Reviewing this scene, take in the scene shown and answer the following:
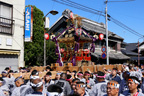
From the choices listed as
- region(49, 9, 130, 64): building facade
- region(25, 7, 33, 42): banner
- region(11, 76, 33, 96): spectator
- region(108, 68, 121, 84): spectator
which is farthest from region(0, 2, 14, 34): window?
region(49, 9, 130, 64): building facade

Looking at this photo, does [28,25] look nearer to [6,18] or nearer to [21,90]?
[6,18]

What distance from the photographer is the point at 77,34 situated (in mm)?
18047

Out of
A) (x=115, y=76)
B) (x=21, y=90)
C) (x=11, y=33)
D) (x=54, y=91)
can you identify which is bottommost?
(x=21, y=90)

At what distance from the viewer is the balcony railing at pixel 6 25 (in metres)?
13.2

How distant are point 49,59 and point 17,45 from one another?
11237 millimetres

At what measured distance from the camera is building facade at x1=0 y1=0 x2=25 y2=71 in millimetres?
13180

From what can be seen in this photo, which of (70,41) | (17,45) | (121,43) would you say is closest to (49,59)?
(70,41)

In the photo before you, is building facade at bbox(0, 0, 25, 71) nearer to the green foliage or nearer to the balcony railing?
the balcony railing

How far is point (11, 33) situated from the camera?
13805 millimetres

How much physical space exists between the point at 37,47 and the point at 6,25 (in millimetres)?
10878

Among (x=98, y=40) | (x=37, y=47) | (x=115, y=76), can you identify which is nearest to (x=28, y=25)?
(x=115, y=76)

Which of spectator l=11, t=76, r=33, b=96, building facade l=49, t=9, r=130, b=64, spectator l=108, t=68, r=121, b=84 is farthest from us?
building facade l=49, t=9, r=130, b=64

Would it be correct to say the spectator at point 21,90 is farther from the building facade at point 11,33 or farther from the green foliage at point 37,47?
the green foliage at point 37,47

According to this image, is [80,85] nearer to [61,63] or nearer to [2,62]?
[2,62]
